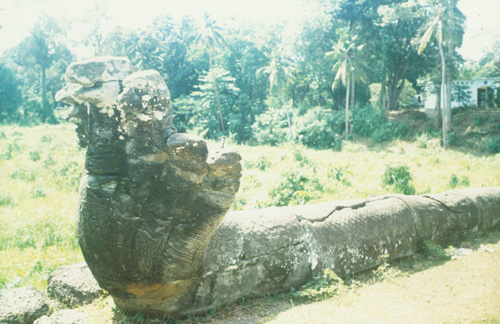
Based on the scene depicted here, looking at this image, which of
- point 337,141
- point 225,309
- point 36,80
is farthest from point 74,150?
point 36,80

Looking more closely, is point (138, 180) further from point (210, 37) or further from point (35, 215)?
point (210, 37)

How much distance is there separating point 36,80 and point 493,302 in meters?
41.1

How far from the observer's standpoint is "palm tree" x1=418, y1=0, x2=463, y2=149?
18.6 metres

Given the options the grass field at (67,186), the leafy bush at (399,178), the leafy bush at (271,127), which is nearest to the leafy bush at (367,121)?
A: the leafy bush at (271,127)

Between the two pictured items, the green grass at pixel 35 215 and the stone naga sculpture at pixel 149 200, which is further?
the green grass at pixel 35 215

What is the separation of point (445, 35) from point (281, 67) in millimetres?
10214

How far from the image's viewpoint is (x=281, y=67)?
25.6 m

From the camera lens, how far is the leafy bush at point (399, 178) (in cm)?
1016

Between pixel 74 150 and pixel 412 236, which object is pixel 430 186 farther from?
pixel 74 150

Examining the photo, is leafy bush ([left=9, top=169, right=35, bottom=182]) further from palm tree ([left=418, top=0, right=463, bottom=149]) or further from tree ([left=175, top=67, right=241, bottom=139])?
palm tree ([left=418, top=0, right=463, bottom=149])

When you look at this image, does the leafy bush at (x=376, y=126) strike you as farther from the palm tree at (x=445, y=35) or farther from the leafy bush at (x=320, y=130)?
the palm tree at (x=445, y=35)

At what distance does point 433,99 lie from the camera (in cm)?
2552

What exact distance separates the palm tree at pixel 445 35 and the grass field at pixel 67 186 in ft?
11.8

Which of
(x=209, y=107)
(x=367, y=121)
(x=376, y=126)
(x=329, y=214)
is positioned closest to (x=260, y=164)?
(x=329, y=214)
